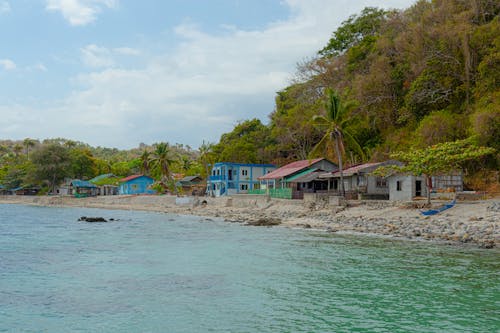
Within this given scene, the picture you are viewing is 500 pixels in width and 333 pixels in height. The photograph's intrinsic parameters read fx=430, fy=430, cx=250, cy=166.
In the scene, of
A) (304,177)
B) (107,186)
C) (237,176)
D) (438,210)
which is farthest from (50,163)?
(438,210)

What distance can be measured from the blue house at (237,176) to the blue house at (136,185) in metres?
19.2

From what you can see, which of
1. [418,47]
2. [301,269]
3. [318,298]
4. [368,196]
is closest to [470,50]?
[418,47]

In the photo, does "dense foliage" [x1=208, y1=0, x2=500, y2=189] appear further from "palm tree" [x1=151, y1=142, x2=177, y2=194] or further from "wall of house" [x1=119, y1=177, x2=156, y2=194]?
"wall of house" [x1=119, y1=177, x2=156, y2=194]

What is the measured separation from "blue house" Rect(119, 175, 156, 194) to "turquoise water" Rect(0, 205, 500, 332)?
5180 cm

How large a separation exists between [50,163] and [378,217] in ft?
209

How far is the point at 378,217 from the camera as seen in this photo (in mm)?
26734

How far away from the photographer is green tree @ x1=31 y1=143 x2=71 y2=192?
7344 centimetres

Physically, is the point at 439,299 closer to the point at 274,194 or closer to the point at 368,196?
the point at 368,196

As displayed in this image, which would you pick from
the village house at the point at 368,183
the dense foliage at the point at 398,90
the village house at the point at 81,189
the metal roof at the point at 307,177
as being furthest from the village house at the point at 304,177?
the village house at the point at 81,189

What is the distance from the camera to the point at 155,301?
425 inches

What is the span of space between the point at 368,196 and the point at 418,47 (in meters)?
13.9

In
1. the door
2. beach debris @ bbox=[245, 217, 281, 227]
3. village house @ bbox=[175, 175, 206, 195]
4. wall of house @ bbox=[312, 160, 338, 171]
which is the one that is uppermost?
wall of house @ bbox=[312, 160, 338, 171]

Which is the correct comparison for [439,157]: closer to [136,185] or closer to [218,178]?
[218,178]

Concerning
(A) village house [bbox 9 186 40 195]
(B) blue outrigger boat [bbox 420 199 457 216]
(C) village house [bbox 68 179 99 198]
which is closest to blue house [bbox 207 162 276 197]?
(C) village house [bbox 68 179 99 198]
